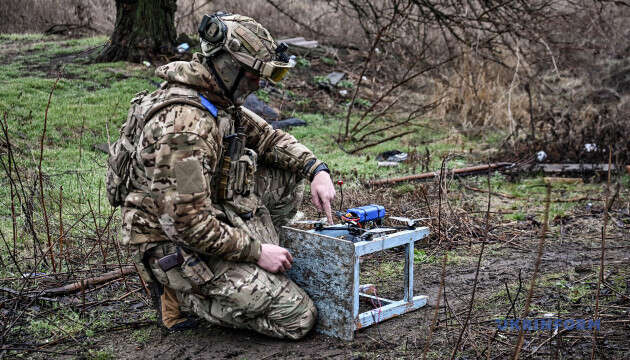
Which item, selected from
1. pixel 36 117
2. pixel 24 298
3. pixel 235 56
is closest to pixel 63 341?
pixel 24 298

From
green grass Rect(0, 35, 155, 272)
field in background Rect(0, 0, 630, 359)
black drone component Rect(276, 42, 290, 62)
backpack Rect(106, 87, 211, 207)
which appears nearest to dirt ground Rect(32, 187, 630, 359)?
field in background Rect(0, 0, 630, 359)

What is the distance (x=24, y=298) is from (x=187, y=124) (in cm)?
164

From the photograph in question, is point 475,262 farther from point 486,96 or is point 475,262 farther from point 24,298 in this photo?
point 486,96

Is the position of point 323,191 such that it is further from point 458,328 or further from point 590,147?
point 590,147

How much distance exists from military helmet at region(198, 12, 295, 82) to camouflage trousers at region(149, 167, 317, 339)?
106 centimetres

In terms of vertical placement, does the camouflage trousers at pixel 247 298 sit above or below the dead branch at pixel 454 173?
below

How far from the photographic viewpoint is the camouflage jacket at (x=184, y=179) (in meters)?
3.01

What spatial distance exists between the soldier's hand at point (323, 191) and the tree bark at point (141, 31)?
25.3ft

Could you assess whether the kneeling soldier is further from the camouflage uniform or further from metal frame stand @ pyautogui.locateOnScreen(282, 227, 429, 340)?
metal frame stand @ pyautogui.locateOnScreen(282, 227, 429, 340)

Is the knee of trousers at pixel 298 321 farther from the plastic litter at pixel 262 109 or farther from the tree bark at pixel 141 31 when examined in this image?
the tree bark at pixel 141 31

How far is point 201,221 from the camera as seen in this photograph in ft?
10.0

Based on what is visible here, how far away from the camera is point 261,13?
1493cm

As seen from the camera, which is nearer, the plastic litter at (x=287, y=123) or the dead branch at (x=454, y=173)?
the dead branch at (x=454, y=173)

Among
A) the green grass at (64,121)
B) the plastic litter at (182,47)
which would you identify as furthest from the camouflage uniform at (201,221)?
the plastic litter at (182,47)
